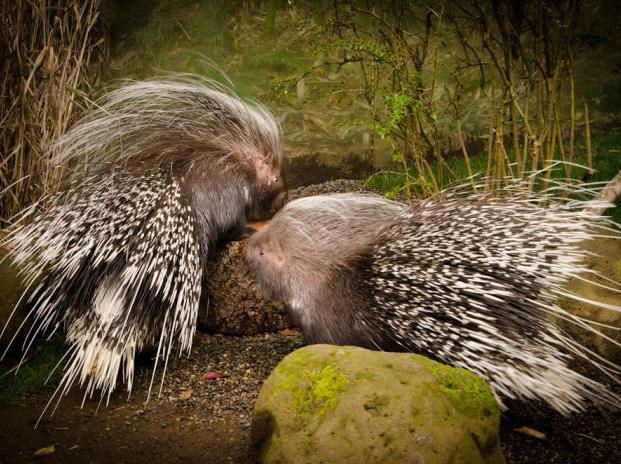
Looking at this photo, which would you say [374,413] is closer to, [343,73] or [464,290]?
[464,290]

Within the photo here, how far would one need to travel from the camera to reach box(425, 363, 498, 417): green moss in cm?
167

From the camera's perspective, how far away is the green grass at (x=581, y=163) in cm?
407

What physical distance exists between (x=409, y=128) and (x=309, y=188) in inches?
54.3

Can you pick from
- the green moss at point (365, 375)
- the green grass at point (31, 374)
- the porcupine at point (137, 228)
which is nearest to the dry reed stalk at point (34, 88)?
the porcupine at point (137, 228)

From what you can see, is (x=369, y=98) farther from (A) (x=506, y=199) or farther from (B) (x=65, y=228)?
(B) (x=65, y=228)

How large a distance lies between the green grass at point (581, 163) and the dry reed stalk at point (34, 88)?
6.38 ft

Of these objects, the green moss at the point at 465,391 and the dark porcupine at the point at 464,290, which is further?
the dark porcupine at the point at 464,290

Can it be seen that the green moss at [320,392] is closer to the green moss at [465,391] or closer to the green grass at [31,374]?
the green moss at [465,391]

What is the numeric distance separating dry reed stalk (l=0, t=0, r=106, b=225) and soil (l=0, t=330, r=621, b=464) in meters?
1.25

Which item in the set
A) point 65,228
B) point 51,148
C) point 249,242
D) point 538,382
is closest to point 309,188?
point 249,242

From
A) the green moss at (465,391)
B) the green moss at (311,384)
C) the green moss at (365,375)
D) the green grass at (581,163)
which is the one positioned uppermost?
the green moss at (365,375)

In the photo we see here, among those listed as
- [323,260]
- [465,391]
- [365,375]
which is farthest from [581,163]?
[365,375]

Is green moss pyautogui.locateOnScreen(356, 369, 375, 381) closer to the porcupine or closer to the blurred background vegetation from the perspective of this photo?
the porcupine

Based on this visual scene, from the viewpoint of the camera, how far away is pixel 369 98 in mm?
3443
